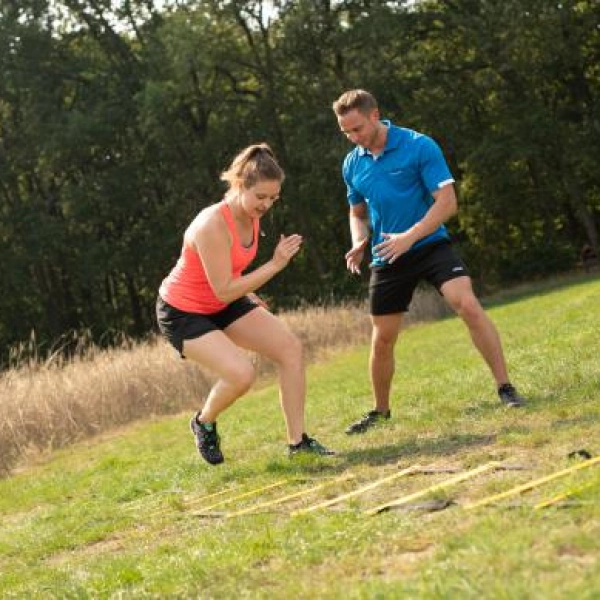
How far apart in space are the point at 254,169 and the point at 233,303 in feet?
3.49

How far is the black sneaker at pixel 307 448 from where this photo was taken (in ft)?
21.9

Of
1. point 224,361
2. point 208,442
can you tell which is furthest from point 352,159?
point 208,442

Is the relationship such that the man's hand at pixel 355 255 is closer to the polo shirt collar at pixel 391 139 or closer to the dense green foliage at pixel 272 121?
the polo shirt collar at pixel 391 139

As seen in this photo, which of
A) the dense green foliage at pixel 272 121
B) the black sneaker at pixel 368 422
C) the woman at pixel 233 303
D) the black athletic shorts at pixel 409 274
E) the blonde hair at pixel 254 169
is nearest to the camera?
the blonde hair at pixel 254 169

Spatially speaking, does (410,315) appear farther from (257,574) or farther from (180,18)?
(257,574)

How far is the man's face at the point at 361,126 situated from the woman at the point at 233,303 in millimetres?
740

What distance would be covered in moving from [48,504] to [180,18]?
30579 millimetres

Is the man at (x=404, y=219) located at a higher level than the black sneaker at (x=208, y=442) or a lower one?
higher

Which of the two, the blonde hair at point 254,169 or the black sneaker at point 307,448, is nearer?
the blonde hair at point 254,169

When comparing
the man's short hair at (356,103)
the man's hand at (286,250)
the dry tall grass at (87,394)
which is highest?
the man's short hair at (356,103)

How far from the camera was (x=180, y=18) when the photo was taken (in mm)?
36906

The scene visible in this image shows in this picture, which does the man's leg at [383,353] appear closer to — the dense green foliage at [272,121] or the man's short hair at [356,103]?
the man's short hair at [356,103]

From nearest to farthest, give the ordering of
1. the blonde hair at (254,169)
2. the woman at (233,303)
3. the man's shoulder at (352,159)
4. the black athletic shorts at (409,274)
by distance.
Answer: the blonde hair at (254,169) → the woman at (233,303) → the black athletic shorts at (409,274) → the man's shoulder at (352,159)

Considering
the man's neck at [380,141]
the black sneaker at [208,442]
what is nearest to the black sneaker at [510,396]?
the man's neck at [380,141]
